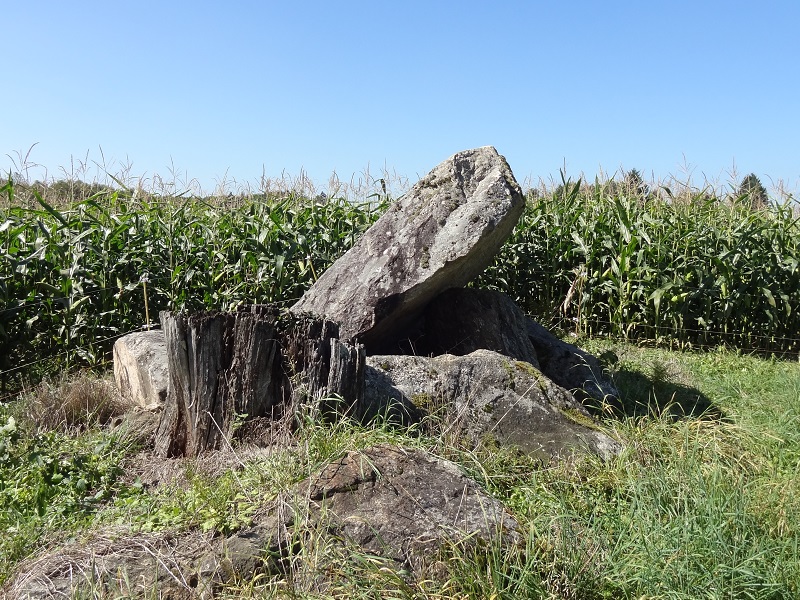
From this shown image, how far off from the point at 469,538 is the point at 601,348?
5863mm

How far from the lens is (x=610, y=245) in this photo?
9.37m

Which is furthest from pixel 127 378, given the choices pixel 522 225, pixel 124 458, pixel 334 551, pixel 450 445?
pixel 522 225

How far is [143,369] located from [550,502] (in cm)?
323

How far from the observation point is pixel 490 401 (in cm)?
512

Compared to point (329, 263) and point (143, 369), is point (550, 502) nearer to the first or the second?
point (143, 369)

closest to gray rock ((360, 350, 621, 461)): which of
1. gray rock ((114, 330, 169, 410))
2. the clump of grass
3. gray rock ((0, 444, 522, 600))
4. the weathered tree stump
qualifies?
the weathered tree stump

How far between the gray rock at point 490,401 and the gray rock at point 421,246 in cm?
63

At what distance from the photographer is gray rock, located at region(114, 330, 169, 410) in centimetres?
538

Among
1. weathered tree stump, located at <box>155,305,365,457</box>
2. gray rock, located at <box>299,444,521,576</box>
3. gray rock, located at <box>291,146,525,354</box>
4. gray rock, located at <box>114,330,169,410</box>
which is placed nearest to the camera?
gray rock, located at <box>299,444,521,576</box>

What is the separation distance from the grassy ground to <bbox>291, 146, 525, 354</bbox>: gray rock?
1656mm

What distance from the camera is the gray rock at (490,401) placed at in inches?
191

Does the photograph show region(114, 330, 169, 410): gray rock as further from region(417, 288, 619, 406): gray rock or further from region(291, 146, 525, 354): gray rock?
region(417, 288, 619, 406): gray rock

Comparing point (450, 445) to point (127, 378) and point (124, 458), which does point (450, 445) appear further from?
point (127, 378)

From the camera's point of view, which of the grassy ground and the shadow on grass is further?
the shadow on grass
